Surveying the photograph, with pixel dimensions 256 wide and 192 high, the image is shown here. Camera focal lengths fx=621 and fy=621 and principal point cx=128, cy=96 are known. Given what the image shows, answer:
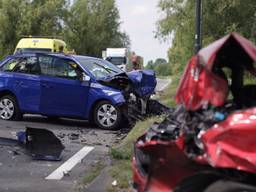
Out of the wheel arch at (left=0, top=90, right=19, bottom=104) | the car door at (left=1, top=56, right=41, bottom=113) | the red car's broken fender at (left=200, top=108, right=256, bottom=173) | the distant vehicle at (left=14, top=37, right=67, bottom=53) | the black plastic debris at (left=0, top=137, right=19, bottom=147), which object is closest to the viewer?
the red car's broken fender at (left=200, top=108, right=256, bottom=173)

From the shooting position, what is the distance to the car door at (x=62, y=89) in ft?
46.4

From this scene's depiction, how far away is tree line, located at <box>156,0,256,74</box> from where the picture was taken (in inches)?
938

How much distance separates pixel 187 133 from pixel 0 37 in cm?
4722

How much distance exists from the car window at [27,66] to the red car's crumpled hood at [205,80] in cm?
996

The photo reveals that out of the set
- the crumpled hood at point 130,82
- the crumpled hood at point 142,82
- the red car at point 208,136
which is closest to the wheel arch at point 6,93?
the crumpled hood at point 130,82

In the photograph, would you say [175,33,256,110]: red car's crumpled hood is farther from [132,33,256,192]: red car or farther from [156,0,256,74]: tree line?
[156,0,256,74]: tree line

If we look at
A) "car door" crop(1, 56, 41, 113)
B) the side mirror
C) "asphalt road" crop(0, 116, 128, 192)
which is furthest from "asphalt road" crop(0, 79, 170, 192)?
the side mirror

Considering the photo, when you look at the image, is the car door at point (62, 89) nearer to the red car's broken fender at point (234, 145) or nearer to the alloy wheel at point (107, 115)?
A: the alloy wheel at point (107, 115)

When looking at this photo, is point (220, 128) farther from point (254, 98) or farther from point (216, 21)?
point (216, 21)

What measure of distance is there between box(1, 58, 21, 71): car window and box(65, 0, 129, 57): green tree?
43487mm

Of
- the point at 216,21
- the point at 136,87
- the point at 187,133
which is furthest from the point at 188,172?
the point at 216,21

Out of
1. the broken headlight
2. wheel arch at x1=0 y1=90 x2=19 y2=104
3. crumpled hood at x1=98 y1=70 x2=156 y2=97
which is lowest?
wheel arch at x1=0 y1=90 x2=19 y2=104

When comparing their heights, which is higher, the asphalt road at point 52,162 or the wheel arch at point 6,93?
the wheel arch at point 6,93

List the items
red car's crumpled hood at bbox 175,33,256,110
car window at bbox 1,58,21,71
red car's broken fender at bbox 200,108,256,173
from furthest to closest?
car window at bbox 1,58,21,71, red car's crumpled hood at bbox 175,33,256,110, red car's broken fender at bbox 200,108,256,173
